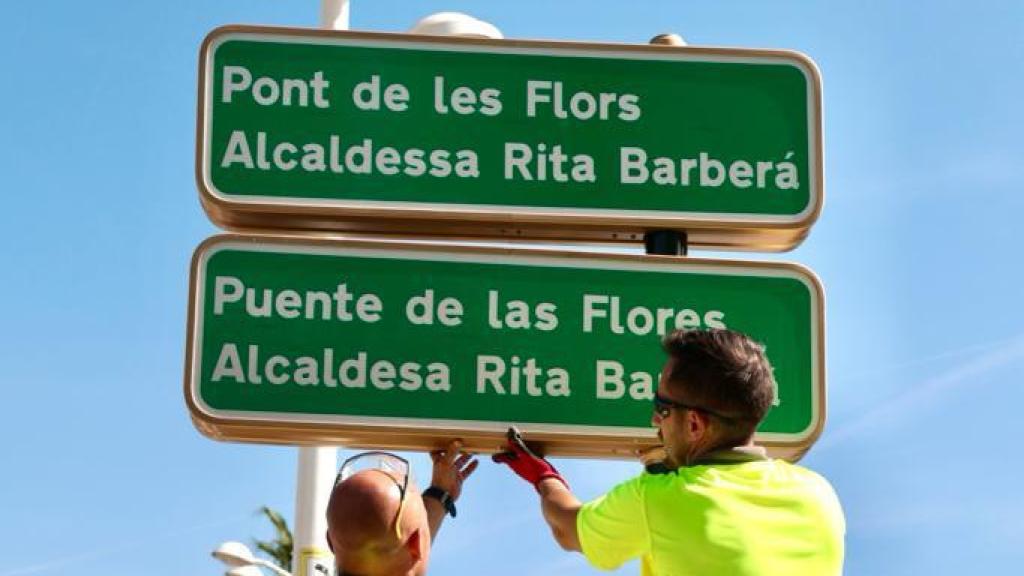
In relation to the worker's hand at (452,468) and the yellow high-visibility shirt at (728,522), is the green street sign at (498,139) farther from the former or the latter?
the yellow high-visibility shirt at (728,522)

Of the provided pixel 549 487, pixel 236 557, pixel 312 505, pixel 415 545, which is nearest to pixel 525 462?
pixel 549 487

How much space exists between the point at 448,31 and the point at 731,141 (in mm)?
984

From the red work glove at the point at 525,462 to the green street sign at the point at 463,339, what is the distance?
0.18 feet

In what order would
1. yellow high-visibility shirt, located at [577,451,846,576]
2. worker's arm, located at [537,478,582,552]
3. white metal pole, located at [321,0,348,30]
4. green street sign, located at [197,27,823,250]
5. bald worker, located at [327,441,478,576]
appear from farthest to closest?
white metal pole, located at [321,0,348,30] < green street sign, located at [197,27,823,250] < worker's arm, located at [537,478,582,552] < yellow high-visibility shirt, located at [577,451,846,576] < bald worker, located at [327,441,478,576]

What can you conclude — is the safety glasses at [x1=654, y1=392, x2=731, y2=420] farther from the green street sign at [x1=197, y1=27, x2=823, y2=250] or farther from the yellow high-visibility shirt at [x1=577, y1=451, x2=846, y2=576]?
the green street sign at [x1=197, y1=27, x2=823, y2=250]

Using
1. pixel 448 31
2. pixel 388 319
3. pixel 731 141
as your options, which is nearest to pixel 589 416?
pixel 388 319

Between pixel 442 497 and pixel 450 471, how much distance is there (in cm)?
12

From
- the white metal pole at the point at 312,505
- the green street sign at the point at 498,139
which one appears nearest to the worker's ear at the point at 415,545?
the green street sign at the point at 498,139

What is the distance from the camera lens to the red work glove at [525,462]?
178 inches

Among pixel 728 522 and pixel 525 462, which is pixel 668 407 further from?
→ pixel 525 462

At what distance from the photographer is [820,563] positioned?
12.2ft

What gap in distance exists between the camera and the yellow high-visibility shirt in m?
3.66

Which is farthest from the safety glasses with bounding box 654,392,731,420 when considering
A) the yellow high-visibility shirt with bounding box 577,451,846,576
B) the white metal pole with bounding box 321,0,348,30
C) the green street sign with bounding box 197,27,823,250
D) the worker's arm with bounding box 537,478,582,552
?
the white metal pole with bounding box 321,0,348,30

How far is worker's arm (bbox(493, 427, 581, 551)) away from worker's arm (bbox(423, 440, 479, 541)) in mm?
98
